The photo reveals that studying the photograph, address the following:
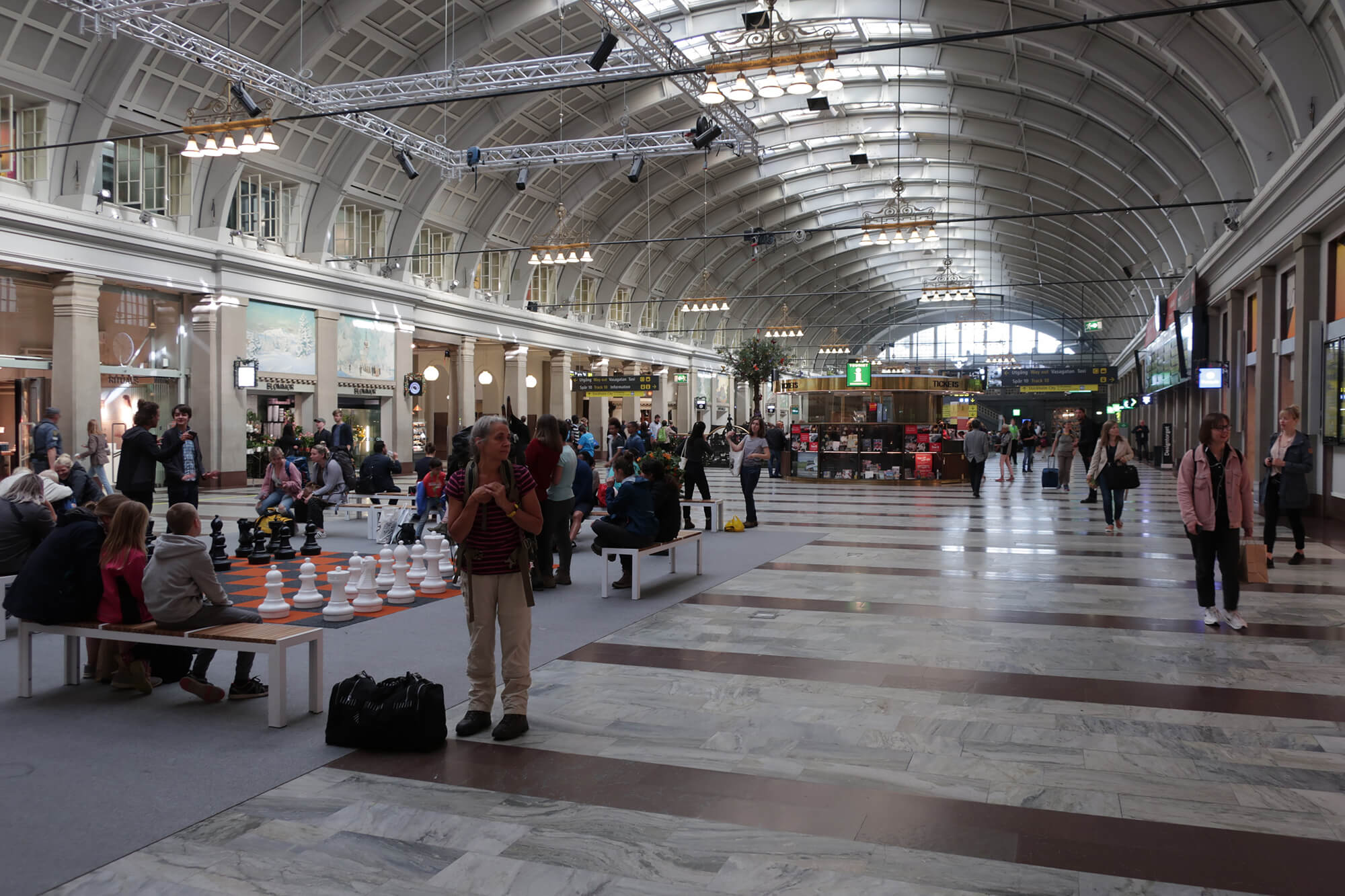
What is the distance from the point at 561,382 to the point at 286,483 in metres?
25.3

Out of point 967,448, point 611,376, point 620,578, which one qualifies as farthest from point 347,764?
point 611,376

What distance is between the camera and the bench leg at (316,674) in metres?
5.18

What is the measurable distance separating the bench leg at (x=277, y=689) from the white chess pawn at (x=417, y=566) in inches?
154

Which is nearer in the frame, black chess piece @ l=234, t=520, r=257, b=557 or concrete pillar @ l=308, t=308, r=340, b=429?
black chess piece @ l=234, t=520, r=257, b=557

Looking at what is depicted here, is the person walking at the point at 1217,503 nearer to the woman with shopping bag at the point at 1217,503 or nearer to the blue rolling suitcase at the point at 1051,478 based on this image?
the woman with shopping bag at the point at 1217,503

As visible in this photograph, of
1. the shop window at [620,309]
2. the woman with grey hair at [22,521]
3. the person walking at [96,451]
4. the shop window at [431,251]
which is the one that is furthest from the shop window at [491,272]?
the woman with grey hair at [22,521]

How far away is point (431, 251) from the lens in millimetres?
30297

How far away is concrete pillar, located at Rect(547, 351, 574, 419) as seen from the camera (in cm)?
3772

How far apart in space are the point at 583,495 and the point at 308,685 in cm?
561

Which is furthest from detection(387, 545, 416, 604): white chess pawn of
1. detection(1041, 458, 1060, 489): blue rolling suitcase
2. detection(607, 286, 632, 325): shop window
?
detection(607, 286, 632, 325): shop window

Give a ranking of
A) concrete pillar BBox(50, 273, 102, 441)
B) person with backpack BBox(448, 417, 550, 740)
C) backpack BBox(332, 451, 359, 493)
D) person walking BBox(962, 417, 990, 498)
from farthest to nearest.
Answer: person walking BBox(962, 417, 990, 498) → concrete pillar BBox(50, 273, 102, 441) → backpack BBox(332, 451, 359, 493) → person with backpack BBox(448, 417, 550, 740)

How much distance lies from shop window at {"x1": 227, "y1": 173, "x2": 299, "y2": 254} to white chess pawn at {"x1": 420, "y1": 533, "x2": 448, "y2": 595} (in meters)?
16.4

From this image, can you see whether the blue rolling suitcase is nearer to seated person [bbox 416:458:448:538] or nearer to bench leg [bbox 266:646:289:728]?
seated person [bbox 416:458:448:538]

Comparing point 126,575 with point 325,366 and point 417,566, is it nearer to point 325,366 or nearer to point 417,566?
point 417,566
